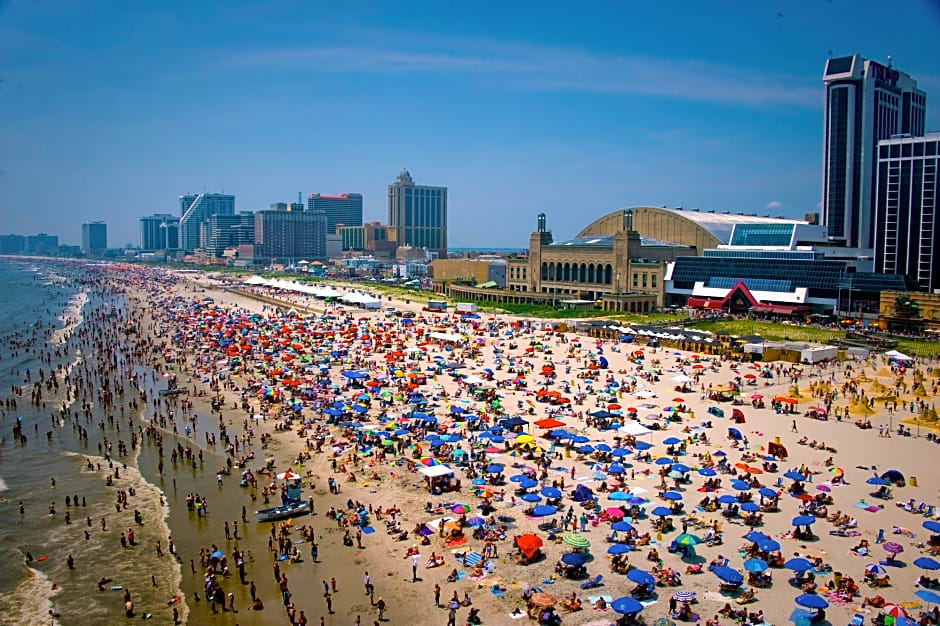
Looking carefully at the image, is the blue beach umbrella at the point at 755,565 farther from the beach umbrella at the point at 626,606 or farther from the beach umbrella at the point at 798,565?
the beach umbrella at the point at 626,606

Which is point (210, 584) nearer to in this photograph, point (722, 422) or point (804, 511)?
point (804, 511)

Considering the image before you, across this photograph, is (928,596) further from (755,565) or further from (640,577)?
(640,577)

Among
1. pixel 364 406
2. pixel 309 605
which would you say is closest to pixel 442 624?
pixel 309 605

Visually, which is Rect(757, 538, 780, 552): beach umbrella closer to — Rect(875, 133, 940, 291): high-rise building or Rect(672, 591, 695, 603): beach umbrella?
Rect(672, 591, 695, 603): beach umbrella

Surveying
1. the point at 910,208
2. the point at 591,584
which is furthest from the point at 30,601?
the point at 910,208

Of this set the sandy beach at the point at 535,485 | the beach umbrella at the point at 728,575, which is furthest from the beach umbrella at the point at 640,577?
the beach umbrella at the point at 728,575
